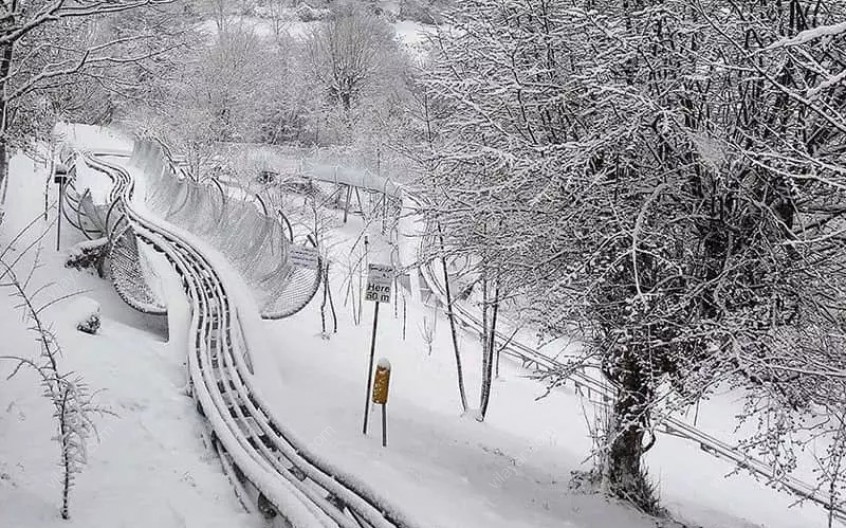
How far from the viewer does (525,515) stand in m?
7.35

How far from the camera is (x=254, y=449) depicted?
24.3 ft

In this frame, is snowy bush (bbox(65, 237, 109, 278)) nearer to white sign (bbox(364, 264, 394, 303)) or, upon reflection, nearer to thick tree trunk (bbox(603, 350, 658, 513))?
white sign (bbox(364, 264, 394, 303))

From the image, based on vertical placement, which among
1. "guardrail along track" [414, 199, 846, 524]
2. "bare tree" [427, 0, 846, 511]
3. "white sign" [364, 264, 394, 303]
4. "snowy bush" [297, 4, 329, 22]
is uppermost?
"snowy bush" [297, 4, 329, 22]

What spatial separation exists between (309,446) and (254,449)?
0.63 meters

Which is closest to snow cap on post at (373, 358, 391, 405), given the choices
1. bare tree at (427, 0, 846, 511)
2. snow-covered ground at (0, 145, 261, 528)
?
bare tree at (427, 0, 846, 511)

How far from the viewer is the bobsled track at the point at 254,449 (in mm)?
6105

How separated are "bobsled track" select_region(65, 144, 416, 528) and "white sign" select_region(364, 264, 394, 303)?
6.79 feet

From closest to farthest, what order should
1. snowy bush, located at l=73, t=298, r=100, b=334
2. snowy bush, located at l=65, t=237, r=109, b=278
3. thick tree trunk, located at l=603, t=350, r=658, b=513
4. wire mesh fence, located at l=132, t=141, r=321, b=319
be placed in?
thick tree trunk, located at l=603, t=350, r=658, b=513 < snowy bush, located at l=73, t=298, r=100, b=334 < snowy bush, located at l=65, t=237, r=109, b=278 < wire mesh fence, located at l=132, t=141, r=321, b=319

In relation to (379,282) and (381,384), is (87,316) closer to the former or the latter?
(379,282)

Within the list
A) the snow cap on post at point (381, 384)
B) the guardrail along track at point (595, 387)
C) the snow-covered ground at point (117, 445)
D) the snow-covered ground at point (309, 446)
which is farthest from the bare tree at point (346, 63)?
the snow cap on post at point (381, 384)

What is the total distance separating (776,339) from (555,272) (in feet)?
8.08

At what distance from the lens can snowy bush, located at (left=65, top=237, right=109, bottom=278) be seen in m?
14.0

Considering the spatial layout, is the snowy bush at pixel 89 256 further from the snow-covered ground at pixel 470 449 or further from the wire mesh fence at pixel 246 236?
the snow-covered ground at pixel 470 449

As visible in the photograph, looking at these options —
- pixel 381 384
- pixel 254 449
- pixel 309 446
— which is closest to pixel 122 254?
pixel 381 384
